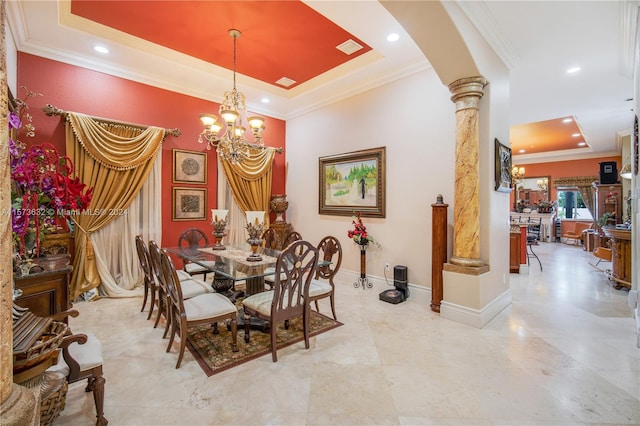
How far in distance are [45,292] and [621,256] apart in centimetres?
703

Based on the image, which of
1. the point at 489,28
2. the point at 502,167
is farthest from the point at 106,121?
the point at 502,167

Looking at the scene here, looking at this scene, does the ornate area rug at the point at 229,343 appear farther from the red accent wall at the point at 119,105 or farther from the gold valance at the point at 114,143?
the gold valance at the point at 114,143

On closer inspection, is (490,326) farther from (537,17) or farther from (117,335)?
(117,335)

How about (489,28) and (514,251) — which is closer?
(489,28)

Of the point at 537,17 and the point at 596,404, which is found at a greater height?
the point at 537,17

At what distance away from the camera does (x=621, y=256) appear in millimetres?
4441

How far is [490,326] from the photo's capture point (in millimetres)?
3080

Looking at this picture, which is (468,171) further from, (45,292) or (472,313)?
(45,292)

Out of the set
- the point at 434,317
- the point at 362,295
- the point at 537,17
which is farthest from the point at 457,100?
the point at 362,295

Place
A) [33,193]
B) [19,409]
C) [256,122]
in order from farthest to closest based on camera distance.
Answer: [256,122] < [33,193] < [19,409]

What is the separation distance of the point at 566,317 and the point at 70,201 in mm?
5016

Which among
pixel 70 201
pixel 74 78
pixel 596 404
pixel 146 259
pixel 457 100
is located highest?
pixel 74 78

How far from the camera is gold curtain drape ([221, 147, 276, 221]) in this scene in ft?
17.2

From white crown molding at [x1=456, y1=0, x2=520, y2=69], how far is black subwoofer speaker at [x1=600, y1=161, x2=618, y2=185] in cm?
629
